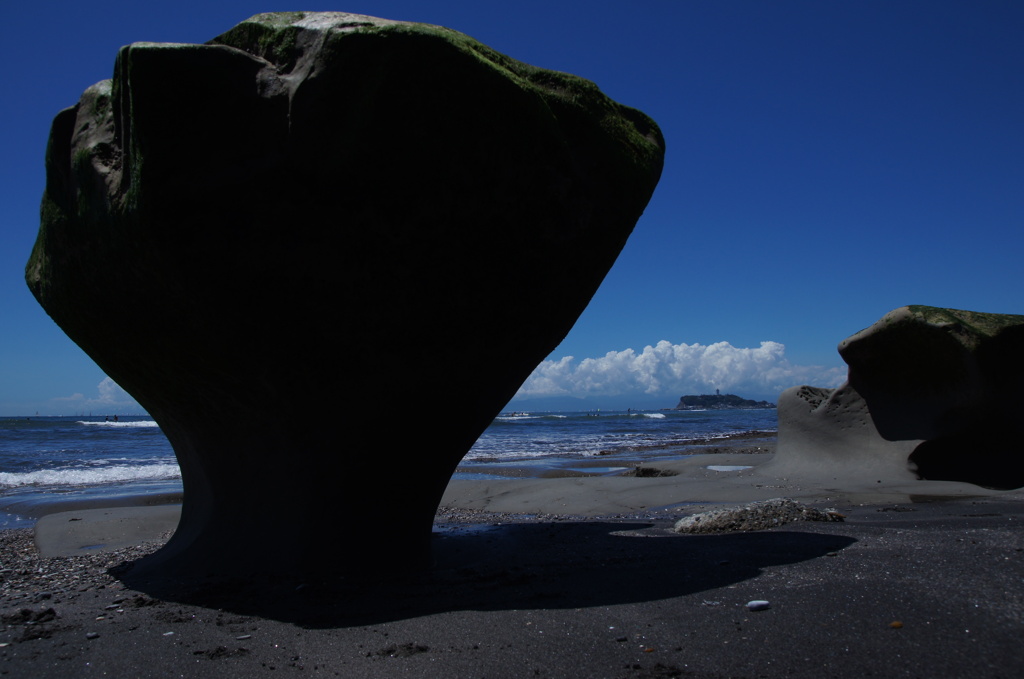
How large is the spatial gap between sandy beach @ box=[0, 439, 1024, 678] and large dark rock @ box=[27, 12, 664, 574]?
0.56 metres

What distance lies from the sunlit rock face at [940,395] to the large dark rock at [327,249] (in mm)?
7399

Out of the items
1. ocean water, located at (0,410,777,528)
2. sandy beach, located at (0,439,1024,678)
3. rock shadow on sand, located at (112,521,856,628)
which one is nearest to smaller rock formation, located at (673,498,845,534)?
sandy beach, located at (0,439,1024,678)

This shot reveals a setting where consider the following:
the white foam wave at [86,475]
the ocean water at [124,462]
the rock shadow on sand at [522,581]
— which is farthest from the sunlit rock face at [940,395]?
the white foam wave at [86,475]

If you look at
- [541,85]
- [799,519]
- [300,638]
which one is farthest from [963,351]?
[300,638]

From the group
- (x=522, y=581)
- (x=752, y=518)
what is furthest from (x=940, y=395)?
(x=522, y=581)

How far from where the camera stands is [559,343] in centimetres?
545

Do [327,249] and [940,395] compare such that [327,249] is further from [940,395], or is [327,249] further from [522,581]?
[940,395]

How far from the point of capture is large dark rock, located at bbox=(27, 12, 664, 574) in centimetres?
376

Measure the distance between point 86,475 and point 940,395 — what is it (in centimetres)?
1752

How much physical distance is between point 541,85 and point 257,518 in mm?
3614

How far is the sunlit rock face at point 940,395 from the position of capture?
10039mm

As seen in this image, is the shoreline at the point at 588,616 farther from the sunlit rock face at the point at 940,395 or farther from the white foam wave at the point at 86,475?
the white foam wave at the point at 86,475

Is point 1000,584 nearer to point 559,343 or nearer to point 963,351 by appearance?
point 559,343

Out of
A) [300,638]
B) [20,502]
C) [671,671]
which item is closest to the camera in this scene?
[671,671]
